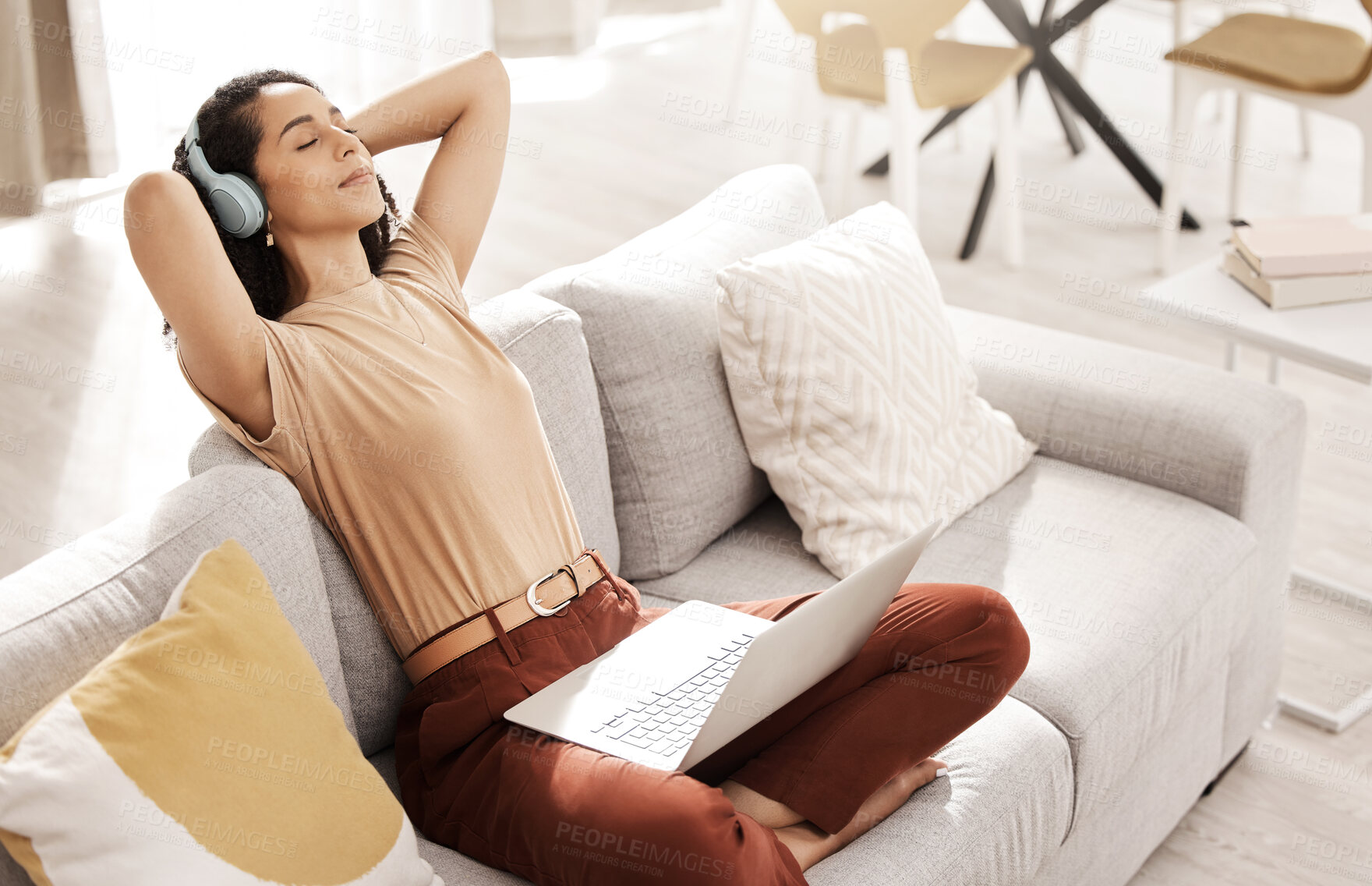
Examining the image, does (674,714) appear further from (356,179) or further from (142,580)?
(356,179)

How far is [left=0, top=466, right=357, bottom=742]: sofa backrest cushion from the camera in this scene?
3.68 feet

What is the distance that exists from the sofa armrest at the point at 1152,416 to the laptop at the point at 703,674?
722 millimetres

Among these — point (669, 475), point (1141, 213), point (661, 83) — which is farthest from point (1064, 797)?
point (661, 83)

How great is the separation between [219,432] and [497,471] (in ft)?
0.99

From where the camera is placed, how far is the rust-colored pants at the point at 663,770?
1.20m

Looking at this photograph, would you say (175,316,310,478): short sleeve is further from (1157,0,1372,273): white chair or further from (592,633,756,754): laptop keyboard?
(1157,0,1372,273): white chair

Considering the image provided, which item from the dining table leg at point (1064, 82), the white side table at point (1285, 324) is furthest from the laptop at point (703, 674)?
the dining table leg at point (1064, 82)

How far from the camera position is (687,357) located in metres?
1.79

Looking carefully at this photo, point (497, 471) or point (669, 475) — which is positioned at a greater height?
point (497, 471)

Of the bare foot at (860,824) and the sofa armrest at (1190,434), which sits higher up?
the sofa armrest at (1190,434)

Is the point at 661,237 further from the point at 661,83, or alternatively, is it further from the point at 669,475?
the point at 661,83

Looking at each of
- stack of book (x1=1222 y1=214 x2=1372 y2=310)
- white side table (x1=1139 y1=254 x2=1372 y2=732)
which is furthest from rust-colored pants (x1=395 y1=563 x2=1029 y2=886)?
stack of book (x1=1222 y1=214 x2=1372 y2=310)

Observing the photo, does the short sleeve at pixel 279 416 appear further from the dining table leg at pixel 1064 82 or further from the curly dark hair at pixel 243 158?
the dining table leg at pixel 1064 82

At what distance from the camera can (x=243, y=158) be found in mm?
1445
